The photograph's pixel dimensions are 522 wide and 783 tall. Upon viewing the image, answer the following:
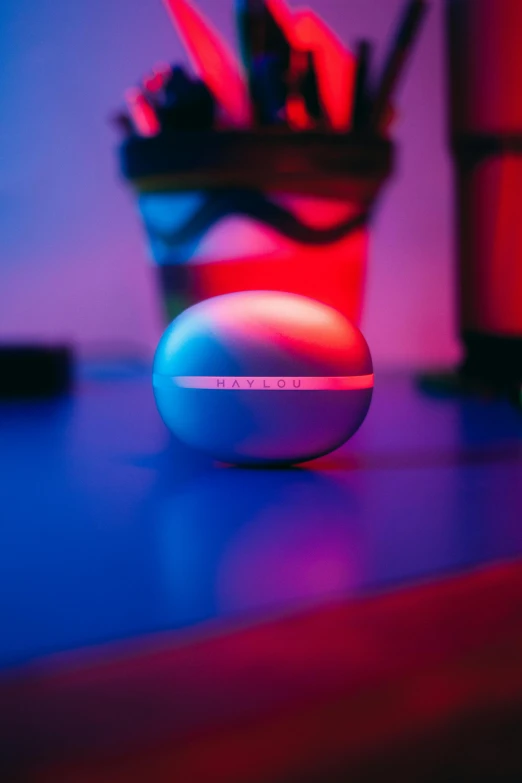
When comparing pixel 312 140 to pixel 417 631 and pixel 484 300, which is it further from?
pixel 417 631

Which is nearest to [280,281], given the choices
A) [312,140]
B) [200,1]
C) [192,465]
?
[312,140]

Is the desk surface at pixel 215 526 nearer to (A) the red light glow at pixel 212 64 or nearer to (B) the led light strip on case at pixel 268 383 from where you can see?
(B) the led light strip on case at pixel 268 383

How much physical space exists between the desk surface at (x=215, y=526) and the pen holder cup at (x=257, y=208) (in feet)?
0.62

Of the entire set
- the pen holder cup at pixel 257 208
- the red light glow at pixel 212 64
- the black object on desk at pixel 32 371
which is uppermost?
the red light glow at pixel 212 64

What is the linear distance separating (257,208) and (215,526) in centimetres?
39

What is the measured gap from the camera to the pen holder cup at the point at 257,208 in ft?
1.90

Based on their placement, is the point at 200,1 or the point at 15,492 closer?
the point at 15,492

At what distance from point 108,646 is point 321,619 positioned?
0.05m

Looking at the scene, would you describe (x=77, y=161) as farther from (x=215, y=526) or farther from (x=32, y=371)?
(x=215, y=526)

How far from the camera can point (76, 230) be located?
33.3 inches

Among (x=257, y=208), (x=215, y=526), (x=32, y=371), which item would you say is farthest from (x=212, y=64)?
(x=215, y=526)

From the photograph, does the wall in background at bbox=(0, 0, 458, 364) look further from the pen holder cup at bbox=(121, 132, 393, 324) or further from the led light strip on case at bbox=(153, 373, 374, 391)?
the led light strip on case at bbox=(153, 373, 374, 391)

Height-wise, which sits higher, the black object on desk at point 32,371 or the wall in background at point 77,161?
the wall in background at point 77,161

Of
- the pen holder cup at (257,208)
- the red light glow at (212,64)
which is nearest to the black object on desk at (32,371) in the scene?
the pen holder cup at (257,208)
